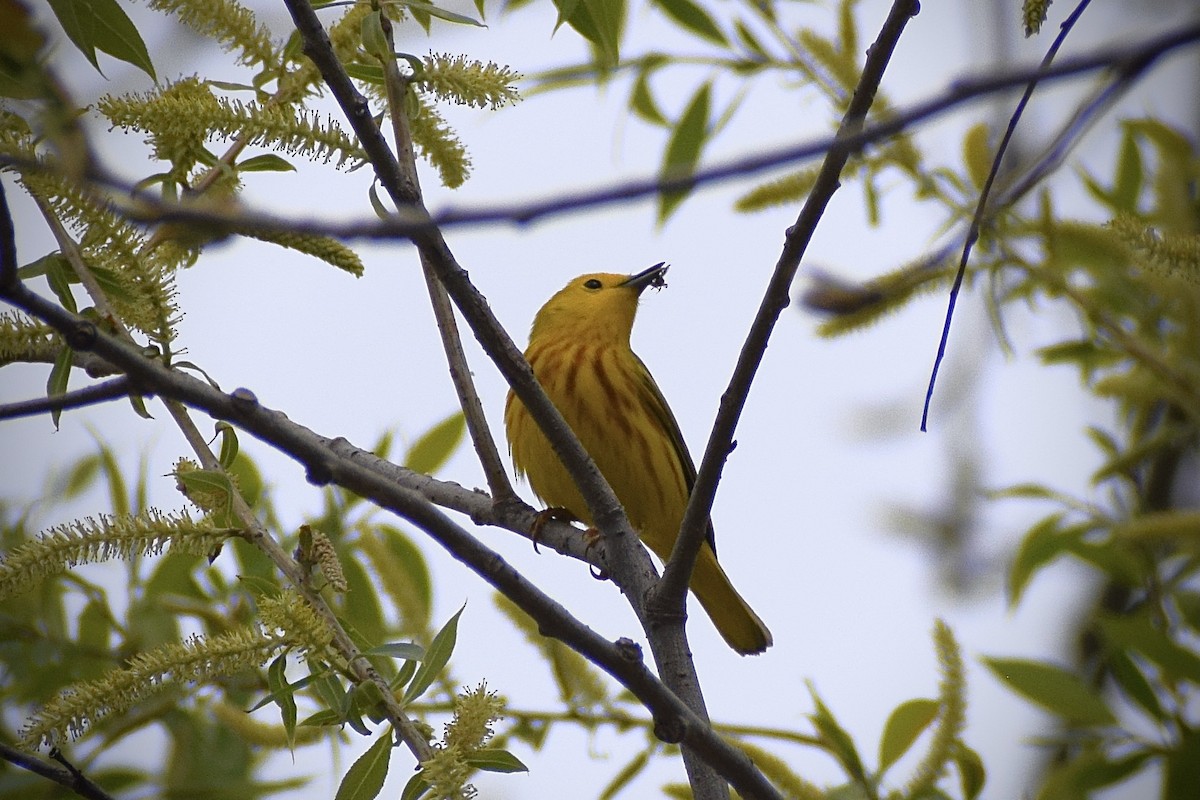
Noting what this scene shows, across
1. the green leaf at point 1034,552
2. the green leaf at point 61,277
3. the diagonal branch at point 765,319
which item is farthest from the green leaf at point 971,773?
the green leaf at point 61,277

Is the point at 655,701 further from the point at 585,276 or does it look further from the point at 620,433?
the point at 585,276

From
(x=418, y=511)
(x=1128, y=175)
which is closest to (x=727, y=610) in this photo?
(x=1128, y=175)

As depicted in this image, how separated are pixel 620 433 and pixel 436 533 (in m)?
2.60

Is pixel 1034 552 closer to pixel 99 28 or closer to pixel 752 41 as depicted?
pixel 752 41

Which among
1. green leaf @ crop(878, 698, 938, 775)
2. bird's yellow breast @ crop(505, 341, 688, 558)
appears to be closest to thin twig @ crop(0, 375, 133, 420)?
green leaf @ crop(878, 698, 938, 775)

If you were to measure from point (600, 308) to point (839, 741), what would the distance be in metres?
2.92

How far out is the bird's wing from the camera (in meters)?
4.62

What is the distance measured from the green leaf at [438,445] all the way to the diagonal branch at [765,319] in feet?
4.09

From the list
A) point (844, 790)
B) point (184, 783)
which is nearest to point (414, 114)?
point (844, 790)

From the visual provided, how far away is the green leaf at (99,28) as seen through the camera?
80.4 inches

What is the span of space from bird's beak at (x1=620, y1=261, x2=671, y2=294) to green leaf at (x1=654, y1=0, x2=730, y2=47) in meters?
1.86

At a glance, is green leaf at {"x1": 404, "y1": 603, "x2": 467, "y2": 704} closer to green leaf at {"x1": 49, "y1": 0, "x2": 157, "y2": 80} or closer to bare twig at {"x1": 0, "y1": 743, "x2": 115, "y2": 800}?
bare twig at {"x1": 0, "y1": 743, "x2": 115, "y2": 800}

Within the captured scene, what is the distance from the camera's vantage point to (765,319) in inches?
78.7

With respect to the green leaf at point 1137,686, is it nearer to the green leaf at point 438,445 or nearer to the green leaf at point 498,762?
the green leaf at point 498,762
